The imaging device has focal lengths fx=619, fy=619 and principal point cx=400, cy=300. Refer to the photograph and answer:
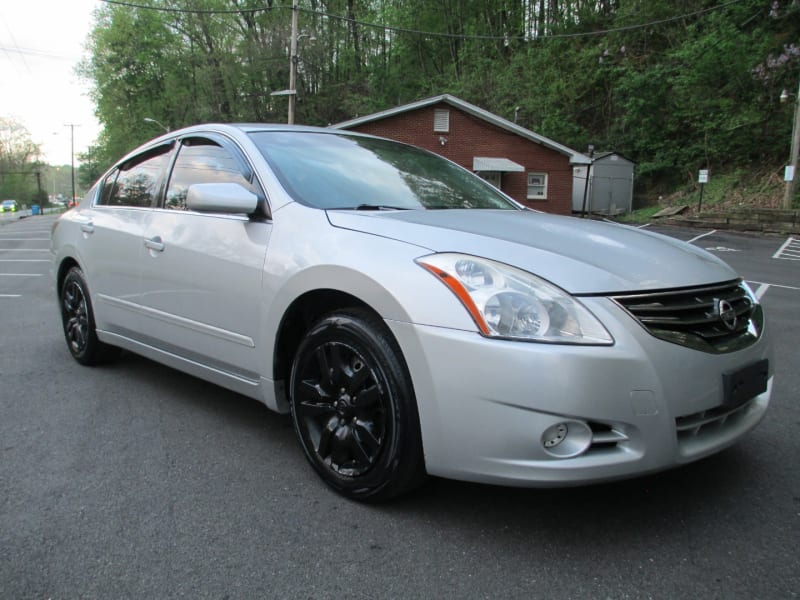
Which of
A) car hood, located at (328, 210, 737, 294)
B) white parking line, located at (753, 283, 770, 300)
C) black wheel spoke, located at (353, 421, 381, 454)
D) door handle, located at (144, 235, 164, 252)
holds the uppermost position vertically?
car hood, located at (328, 210, 737, 294)

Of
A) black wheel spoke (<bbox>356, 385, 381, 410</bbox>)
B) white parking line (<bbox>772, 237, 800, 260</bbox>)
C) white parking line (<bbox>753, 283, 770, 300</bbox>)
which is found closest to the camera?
black wheel spoke (<bbox>356, 385, 381, 410</bbox>)

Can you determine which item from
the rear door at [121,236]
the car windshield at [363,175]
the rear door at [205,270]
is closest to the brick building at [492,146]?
the rear door at [121,236]

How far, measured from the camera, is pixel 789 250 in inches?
626

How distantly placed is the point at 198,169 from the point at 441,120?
84.6 feet

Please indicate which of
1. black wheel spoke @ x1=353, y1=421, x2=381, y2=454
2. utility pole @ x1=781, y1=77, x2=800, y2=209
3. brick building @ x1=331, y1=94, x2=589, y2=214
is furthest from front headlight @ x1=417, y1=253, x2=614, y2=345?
brick building @ x1=331, y1=94, x2=589, y2=214

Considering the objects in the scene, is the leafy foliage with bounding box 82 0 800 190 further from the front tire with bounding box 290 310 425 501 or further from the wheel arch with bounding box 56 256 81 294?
the front tire with bounding box 290 310 425 501

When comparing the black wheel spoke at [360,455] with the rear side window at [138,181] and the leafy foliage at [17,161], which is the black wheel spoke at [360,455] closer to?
the rear side window at [138,181]

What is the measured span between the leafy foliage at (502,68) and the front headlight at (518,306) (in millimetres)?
25320

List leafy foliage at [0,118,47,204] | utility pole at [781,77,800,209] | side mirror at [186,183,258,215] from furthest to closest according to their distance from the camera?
leafy foliage at [0,118,47,204] → utility pole at [781,77,800,209] → side mirror at [186,183,258,215]

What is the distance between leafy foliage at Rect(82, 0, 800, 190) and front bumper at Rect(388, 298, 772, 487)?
1005 inches

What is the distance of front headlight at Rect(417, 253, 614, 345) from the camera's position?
1934 mm

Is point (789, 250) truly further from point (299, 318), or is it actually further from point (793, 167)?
point (299, 318)

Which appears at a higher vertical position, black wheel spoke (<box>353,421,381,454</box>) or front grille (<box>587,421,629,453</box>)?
front grille (<box>587,421,629,453</box>)

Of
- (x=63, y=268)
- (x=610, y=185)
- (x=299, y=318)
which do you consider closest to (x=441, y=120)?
(x=610, y=185)
